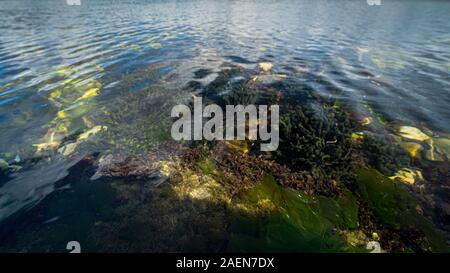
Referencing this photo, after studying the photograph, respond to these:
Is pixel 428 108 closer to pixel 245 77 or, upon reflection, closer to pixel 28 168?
pixel 245 77

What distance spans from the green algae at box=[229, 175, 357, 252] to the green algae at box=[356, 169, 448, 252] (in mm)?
410

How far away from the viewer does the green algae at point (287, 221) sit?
3.53 metres

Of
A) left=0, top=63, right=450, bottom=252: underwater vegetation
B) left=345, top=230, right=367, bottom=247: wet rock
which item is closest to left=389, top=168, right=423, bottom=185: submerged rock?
left=0, top=63, right=450, bottom=252: underwater vegetation

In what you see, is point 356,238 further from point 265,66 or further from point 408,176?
point 265,66

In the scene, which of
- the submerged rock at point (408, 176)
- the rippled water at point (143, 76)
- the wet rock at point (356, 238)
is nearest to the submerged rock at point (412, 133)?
the rippled water at point (143, 76)

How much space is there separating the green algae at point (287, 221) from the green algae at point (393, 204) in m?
0.41

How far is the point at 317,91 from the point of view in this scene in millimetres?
8891

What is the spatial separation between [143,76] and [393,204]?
32.5 feet

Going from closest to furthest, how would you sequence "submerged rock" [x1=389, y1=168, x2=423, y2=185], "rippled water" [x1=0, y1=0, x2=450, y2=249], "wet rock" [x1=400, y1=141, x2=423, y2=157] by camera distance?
1. "submerged rock" [x1=389, y1=168, x2=423, y2=185]
2. "wet rock" [x1=400, y1=141, x2=423, y2=157]
3. "rippled water" [x1=0, y1=0, x2=450, y2=249]

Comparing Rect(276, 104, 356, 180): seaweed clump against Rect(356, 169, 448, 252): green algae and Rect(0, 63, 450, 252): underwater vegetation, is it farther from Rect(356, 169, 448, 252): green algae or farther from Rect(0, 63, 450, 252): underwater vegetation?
Rect(356, 169, 448, 252): green algae

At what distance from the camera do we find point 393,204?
13.7 ft

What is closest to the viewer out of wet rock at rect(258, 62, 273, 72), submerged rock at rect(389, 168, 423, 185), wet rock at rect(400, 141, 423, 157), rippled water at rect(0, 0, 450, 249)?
submerged rock at rect(389, 168, 423, 185)

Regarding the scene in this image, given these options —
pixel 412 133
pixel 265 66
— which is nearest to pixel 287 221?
pixel 412 133

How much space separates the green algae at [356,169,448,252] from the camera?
12.3ft
